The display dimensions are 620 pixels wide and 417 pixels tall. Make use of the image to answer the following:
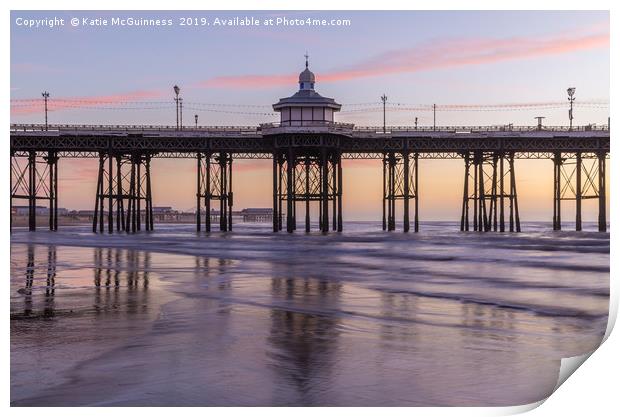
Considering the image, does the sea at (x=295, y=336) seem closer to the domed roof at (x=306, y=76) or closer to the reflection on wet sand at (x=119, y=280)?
the reflection on wet sand at (x=119, y=280)

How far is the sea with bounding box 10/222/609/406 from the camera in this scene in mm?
11047

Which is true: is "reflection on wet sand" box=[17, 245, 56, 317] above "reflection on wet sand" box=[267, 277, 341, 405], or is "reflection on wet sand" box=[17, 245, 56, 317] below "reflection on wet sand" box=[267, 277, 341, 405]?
above

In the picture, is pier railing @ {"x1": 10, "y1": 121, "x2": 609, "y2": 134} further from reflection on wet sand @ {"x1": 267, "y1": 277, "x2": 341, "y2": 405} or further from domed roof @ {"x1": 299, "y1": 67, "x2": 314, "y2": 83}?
reflection on wet sand @ {"x1": 267, "y1": 277, "x2": 341, "y2": 405}

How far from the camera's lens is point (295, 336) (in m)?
14.8

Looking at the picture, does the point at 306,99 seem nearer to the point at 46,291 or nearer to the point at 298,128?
the point at 298,128

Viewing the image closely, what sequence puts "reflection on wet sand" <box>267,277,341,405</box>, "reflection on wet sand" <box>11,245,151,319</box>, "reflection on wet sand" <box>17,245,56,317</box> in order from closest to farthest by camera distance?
A: "reflection on wet sand" <box>267,277,341,405</box>, "reflection on wet sand" <box>17,245,56,317</box>, "reflection on wet sand" <box>11,245,151,319</box>

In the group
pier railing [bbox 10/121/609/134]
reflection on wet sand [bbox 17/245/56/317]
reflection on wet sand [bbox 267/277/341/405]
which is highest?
pier railing [bbox 10/121/609/134]

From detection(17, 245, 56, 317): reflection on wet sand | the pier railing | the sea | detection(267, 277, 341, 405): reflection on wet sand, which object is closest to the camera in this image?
the sea

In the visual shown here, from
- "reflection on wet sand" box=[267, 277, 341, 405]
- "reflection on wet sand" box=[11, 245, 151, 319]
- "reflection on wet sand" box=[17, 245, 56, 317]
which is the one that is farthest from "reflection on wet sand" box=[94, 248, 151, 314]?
"reflection on wet sand" box=[267, 277, 341, 405]

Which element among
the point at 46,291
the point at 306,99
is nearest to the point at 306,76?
the point at 306,99

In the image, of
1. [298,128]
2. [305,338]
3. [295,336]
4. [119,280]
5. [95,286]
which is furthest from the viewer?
[298,128]

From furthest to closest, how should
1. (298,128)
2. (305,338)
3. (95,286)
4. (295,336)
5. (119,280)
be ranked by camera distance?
(298,128) → (119,280) → (95,286) → (295,336) → (305,338)

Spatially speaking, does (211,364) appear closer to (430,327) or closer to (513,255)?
(430,327)
